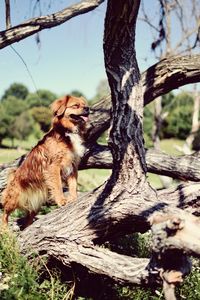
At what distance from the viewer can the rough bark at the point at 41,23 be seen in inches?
230

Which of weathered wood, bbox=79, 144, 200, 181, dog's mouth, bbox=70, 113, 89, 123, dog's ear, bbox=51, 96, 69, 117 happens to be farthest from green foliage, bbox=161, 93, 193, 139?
dog's ear, bbox=51, 96, 69, 117

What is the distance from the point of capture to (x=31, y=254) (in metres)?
5.46

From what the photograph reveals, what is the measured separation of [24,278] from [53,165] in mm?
2179

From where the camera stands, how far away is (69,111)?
6.97m

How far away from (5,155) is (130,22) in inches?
1327

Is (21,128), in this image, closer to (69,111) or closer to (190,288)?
(69,111)

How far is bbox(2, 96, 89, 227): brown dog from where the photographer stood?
6719 millimetres

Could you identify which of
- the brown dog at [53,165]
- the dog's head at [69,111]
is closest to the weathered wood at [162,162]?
the brown dog at [53,165]

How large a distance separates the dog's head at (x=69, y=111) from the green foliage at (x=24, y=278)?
6.54 ft

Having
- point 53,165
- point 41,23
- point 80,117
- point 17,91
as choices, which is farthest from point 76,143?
point 17,91

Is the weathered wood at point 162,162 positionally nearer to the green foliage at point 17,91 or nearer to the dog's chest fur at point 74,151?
the dog's chest fur at point 74,151

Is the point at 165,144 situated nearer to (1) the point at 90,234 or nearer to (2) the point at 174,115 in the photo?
(2) the point at 174,115

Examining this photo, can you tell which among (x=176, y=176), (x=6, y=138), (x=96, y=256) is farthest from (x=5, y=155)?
(x=96, y=256)

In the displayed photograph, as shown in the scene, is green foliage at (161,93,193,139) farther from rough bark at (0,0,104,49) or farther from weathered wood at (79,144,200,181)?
rough bark at (0,0,104,49)
